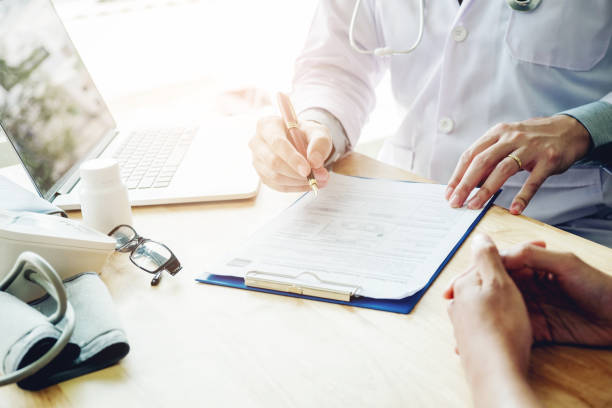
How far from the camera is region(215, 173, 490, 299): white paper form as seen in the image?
1.99 ft

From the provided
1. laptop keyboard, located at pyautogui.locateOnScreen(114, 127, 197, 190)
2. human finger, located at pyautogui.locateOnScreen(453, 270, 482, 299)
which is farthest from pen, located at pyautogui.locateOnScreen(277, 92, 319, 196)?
human finger, located at pyautogui.locateOnScreen(453, 270, 482, 299)

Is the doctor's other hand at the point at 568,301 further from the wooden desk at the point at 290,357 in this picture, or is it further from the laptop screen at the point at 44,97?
the laptop screen at the point at 44,97

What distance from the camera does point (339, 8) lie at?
3.45ft

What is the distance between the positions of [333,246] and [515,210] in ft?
0.87

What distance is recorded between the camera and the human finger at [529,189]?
2.32ft

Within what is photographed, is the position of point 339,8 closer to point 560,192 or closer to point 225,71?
point 560,192

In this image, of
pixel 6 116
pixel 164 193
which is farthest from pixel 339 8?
pixel 6 116

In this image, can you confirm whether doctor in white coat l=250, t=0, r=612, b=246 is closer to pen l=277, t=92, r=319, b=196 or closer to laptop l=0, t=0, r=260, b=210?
pen l=277, t=92, r=319, b=196

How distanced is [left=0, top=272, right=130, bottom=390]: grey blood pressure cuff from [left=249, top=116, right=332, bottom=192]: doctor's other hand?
35 centimetres

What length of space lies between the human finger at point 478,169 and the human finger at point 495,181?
0.01 m

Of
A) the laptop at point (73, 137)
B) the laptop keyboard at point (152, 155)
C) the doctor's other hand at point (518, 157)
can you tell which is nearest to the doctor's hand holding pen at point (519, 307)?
the doctor's other hand at point (518, 157)

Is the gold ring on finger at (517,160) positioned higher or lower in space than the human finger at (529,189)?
higher

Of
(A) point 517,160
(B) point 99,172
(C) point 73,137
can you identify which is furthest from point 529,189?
(C) point 73,137

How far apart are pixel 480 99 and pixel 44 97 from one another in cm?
77
